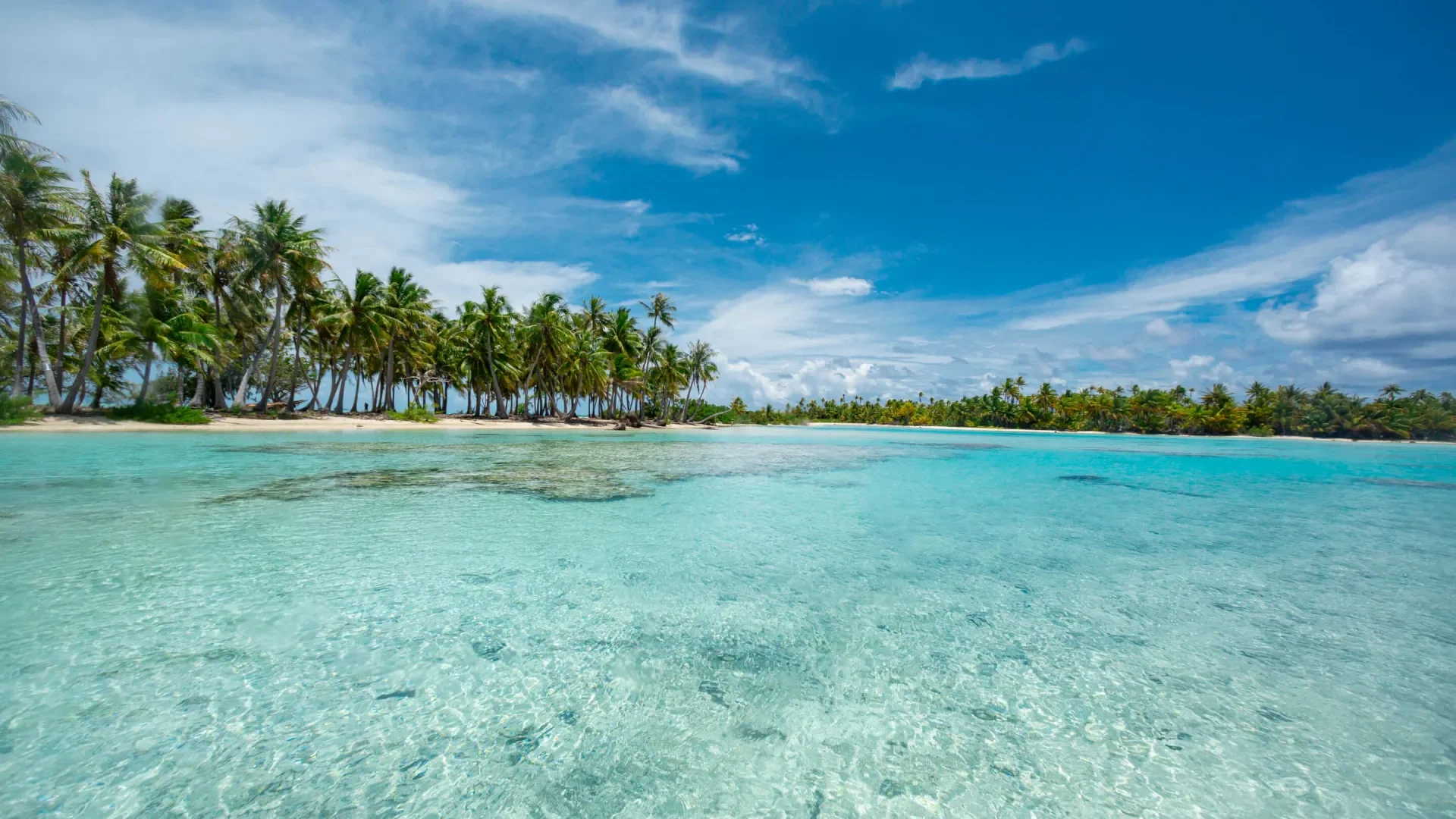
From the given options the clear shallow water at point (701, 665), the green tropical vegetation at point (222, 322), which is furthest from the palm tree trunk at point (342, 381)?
the clear shallow water at point (701, 665)

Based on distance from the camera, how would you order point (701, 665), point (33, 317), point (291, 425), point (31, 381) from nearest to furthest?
point (701, 665) → point (33, 317) → point (291, 425) → point (31, 381)

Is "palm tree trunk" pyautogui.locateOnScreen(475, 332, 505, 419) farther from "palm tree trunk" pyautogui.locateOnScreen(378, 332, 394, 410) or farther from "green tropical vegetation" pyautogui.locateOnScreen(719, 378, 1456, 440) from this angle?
"green tropical vegetation" pyautogui.locateOnScreen(719, 378, 1456, 440)

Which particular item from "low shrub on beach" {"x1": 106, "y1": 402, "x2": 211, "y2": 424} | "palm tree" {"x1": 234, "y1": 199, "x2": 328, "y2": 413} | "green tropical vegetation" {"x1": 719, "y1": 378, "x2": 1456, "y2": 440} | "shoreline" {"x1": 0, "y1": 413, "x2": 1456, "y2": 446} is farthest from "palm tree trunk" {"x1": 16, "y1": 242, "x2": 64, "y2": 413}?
"green tropical vegetation" {"x1": 719, "y1": 378, "x2": 1456, "y2": 440}

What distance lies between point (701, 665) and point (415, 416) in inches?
1724

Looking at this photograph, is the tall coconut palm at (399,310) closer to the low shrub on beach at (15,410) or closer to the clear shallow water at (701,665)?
the low shrub on beach at (15,410)

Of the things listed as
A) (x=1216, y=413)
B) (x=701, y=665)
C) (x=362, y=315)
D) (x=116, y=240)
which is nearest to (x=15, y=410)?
(x=116, y=240)

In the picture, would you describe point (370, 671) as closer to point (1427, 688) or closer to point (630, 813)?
point (630, 813)

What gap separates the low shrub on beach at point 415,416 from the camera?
40688 mm

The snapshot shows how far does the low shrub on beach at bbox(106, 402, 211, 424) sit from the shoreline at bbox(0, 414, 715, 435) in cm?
37

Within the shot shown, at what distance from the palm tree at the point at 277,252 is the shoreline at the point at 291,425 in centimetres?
338

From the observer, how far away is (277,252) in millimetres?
31969

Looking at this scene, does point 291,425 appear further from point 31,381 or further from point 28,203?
point 31,381

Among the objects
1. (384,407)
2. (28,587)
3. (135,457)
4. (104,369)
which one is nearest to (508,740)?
(28,587)

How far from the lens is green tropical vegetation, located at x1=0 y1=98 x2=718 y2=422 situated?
79.3 ft
